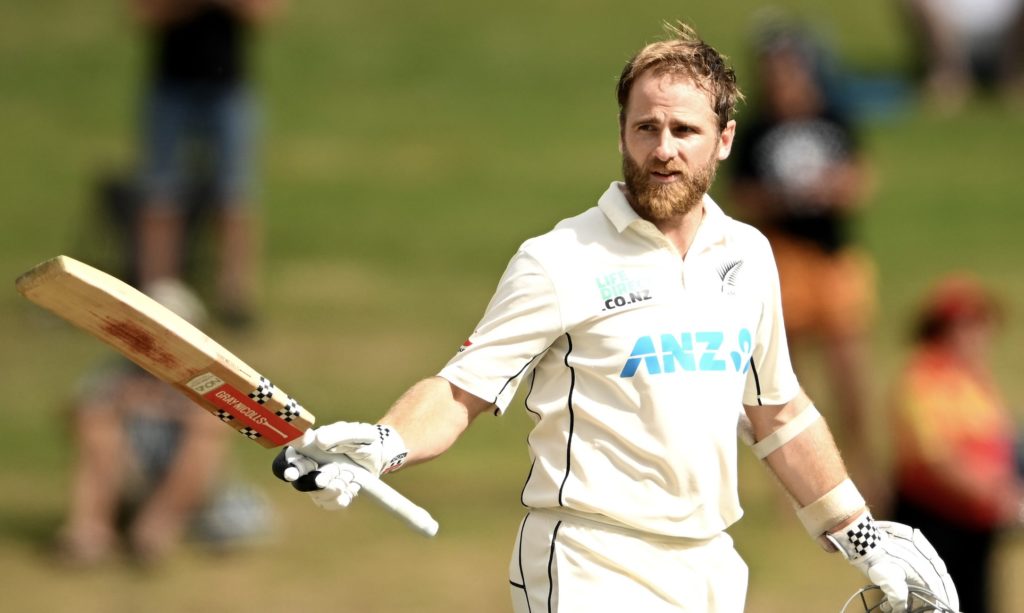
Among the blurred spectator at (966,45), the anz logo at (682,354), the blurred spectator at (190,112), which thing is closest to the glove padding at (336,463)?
the anz logo at (682,354)

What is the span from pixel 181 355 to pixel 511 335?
30.7 inches

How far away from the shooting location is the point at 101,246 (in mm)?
12539

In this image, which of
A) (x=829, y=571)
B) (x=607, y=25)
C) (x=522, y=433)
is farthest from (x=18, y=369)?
(x=607, y=25)

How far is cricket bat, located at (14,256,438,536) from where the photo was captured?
414 centimetres

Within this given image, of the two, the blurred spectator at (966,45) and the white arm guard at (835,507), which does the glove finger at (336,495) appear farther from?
the blurred spectator at (966,45)

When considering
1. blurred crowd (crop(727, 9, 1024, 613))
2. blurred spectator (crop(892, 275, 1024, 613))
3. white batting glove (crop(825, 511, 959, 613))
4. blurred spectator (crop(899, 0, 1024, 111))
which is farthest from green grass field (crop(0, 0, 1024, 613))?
white batting glove (crop(825, 511, 959, 613))

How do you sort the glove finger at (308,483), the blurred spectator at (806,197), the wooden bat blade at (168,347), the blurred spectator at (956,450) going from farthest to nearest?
1. the blurred spectator at (806,197)
2. the blurred spectator at (956,450)
3. the wooden bat blade at (168,347)
4. the glove finger at (308,483)

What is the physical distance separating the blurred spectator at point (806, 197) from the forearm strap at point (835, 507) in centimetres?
538

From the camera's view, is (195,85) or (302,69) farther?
(302,69)

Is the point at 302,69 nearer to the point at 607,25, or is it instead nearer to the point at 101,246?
the point at 607,25

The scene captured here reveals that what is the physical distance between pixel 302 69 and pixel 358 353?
5.05 m

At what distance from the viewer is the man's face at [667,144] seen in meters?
4.36

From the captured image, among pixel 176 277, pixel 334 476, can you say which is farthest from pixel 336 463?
pixel 176 277

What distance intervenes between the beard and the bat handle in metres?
0.91
